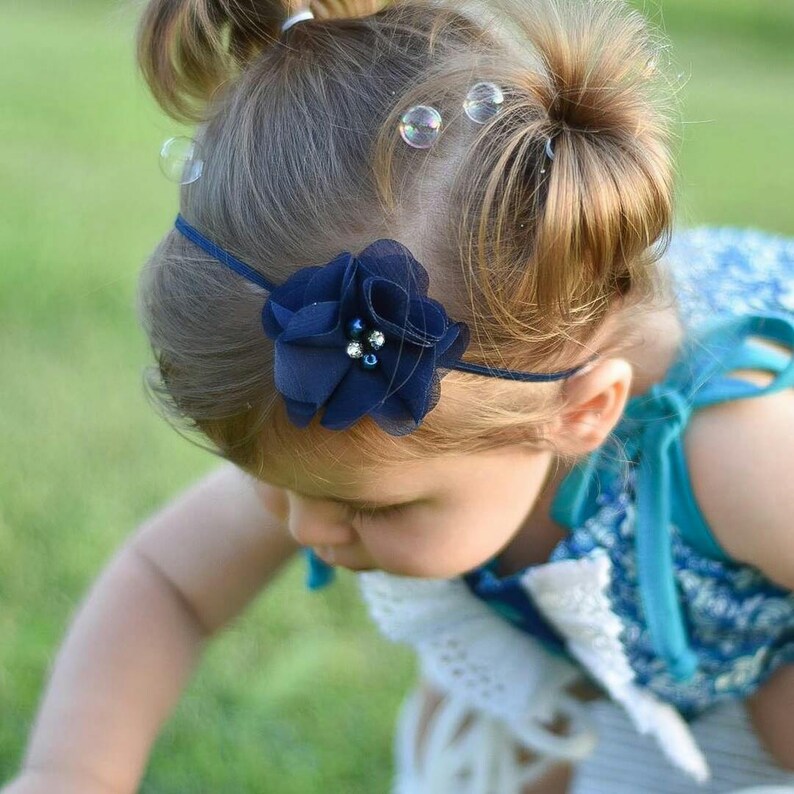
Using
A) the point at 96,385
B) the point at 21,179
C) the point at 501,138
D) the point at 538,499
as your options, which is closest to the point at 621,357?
the point at 538,499

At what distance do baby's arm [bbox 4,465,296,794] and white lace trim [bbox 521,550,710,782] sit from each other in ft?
1.00

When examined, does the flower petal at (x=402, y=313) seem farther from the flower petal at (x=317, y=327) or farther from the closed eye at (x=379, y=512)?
the closed eye at (x=379, y=512)

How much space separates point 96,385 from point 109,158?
1589mm

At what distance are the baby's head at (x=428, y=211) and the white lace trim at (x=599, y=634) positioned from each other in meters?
0.17

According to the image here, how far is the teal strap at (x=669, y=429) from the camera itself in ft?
3.67

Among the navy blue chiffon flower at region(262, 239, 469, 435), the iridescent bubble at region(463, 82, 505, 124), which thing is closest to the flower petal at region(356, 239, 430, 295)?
the navy blue chiffon flower at region(262, 239, 469, 435)

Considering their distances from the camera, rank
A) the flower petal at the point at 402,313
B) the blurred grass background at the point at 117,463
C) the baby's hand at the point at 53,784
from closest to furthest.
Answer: the flower petal at the point at 402,313 → the baby's hand at the point at 53,784 → the blurred grass background at the point at 117,463

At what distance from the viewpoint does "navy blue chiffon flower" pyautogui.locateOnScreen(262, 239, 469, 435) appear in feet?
2.72

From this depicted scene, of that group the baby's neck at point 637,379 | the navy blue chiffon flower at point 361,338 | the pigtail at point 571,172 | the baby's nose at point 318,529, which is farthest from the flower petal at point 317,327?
the baby's neck at point 637,379

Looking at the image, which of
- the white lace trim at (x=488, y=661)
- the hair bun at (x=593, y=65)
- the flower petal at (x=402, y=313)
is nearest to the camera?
the flower petal at (x=402, y=313)

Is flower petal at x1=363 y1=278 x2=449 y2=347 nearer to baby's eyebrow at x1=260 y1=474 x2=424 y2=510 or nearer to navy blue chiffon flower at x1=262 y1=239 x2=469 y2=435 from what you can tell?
navy blue chiffon flower at x1=262 y1=239 x2=469 y2=435

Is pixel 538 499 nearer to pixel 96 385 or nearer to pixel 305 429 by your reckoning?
pixel 305 429

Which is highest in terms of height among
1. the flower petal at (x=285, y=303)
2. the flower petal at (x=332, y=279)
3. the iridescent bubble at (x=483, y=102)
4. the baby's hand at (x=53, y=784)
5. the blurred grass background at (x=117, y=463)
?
the iridescent bubble at (x=483, y=102)

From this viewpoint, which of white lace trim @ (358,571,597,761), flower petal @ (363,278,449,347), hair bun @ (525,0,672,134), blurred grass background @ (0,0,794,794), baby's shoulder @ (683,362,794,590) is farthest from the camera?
blurred grass background @ (0,0,794,794)
